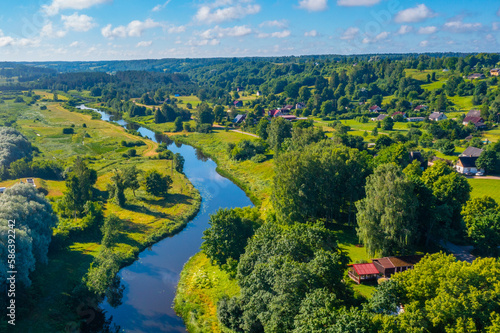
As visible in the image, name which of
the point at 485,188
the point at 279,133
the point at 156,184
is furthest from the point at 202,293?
the point at 279,133

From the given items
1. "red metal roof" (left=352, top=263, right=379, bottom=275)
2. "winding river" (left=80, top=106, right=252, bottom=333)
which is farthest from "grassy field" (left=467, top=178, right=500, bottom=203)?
"winding river" (left=80, top=106, right=252, bottom=333)

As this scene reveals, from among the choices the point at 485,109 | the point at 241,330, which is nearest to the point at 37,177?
the point at 241,330

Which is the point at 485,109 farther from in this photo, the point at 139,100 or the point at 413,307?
the point at 139,100

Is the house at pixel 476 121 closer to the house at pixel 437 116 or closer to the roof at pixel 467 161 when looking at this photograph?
the house at pixel 437 116

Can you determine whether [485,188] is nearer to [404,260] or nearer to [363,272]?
[404,260]

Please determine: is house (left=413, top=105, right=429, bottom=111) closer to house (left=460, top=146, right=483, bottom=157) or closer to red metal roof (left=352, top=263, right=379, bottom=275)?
house (left=460, top=146, right=483, bottom=157)
